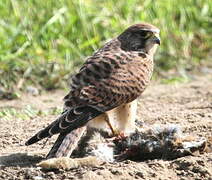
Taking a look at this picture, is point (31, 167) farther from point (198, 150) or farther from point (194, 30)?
point (194, 30)

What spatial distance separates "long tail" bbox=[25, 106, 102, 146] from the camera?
4.76 meters

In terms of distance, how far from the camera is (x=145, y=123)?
6.09 meters

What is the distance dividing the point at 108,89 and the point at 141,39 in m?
0.98

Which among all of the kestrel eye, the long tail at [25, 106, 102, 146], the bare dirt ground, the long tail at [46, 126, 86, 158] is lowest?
the bare dirt ground

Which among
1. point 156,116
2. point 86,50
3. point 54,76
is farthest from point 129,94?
point 86,50

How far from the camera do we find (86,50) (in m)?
9.03

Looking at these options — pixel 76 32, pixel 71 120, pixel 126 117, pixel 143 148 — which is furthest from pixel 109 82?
pixel 76 32

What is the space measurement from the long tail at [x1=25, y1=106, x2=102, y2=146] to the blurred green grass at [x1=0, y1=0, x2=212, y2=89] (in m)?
3.04

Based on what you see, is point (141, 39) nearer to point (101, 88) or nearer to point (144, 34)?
point (144, 34)

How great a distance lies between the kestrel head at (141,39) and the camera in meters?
6.04

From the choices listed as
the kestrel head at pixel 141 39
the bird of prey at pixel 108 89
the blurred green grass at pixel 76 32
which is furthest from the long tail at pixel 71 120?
the blurred green grass at pixel 76 32

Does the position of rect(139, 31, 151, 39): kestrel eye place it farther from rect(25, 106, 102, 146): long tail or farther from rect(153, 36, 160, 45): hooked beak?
rect(25, 106, 102, 146): long tail

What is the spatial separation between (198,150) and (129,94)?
33.7 inches

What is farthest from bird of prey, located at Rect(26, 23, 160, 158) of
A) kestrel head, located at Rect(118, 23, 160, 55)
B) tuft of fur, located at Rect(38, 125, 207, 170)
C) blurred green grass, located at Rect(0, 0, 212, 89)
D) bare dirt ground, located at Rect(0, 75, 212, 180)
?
blurred green grass, located at Rect(0, 0, 212, 89)
